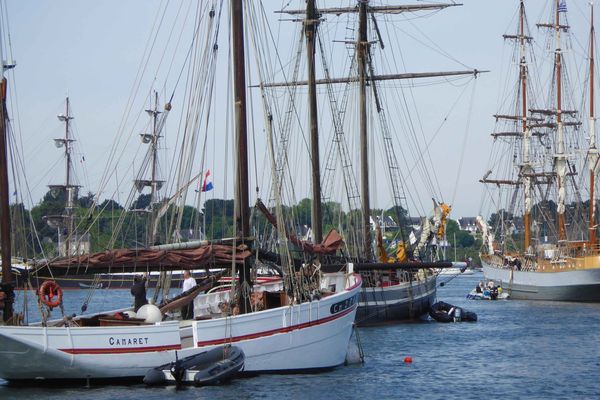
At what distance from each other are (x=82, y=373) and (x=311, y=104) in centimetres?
2307

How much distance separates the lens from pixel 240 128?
33.6 metres

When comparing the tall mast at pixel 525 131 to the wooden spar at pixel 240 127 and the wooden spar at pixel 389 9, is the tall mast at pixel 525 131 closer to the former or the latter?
the wooden spar at pixel 389 9

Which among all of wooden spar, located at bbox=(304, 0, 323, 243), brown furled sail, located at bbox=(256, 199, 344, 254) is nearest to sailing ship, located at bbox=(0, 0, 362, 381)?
brown furled sail, located at bbox=(256, 199, 344, 254)

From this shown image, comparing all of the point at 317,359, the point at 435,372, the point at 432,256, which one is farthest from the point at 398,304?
the point at 317,359

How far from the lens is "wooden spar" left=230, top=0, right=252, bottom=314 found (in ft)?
109

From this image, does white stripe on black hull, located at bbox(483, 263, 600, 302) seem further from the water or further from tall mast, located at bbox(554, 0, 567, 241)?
the water

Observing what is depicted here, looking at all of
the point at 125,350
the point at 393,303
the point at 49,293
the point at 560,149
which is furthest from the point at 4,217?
the point at 560,149

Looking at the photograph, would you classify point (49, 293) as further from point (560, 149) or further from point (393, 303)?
point (560, 149)

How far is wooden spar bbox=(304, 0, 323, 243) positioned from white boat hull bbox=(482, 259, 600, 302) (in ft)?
124

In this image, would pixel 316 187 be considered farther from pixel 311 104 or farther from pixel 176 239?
→ pixel 176 239

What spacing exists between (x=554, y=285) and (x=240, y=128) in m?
56.6

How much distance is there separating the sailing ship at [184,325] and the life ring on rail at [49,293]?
44 mm

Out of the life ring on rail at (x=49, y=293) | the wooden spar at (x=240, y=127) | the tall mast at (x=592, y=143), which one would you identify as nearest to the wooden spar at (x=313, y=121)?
the wooden spar at (x=240, y=127)

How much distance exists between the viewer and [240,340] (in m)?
30.5
